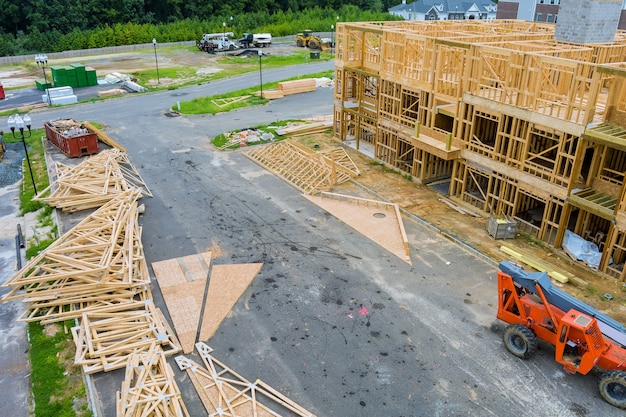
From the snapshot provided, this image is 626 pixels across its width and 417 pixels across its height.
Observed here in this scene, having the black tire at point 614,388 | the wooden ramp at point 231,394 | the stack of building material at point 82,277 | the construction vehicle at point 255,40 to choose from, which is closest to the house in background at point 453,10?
the construction vehicle at point 255,40

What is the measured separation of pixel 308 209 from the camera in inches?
917

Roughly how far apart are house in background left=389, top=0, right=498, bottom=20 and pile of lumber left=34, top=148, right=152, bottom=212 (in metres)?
82.7

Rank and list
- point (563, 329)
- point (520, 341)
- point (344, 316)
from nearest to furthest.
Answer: point (563, 329)
point (520, 341)
point (344, 316)

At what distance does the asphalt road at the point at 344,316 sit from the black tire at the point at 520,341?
0.28m

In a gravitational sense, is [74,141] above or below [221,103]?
above

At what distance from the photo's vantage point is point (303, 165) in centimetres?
2733

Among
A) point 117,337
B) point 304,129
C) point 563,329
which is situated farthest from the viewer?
point 304,129

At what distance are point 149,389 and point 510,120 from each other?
18.4 m

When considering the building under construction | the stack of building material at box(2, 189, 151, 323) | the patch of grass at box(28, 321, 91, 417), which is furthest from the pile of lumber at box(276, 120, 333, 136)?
the patch of grass at box(28, 321, 91, 417)

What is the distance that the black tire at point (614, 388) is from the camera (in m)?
12.3

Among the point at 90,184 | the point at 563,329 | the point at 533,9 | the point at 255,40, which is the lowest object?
the point at 90,184

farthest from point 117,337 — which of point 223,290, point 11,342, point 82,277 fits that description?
point 223,290

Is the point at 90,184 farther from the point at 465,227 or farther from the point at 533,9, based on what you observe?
the point at 533,9

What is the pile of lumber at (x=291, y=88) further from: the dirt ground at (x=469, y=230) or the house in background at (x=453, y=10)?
the house in background at (x=453, y=10)
